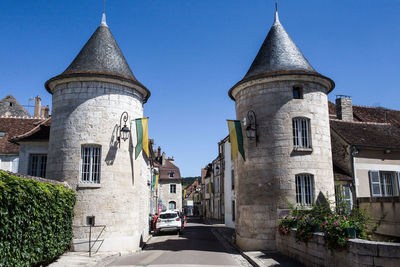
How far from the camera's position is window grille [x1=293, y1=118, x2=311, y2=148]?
12.9m

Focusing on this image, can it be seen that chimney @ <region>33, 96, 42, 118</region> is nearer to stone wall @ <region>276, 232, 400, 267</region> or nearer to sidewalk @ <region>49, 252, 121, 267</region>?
sidewalk @ <region>49, 252, 121, 267</region>

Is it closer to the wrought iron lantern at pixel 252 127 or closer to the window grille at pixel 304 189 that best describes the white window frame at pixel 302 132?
the window grille at pixel 304 189

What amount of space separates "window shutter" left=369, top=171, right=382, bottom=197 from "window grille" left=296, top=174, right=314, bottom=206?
518 cm

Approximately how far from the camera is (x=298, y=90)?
Answer: 1345 centimetres

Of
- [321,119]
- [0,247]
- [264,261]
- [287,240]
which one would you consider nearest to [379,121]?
[321,119]

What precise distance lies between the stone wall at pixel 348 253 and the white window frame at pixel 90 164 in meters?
7.10

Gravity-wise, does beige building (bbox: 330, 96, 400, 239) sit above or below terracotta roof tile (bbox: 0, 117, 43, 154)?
below

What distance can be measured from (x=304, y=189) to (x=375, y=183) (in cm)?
563

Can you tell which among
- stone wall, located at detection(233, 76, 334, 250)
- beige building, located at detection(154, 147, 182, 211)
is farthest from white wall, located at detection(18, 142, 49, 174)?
beige building, located at detection(154, 147, 182, 211)

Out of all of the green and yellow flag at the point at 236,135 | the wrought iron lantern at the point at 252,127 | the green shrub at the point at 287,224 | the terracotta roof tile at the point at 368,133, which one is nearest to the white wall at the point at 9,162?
the green and yellow flag at the point at 236,135

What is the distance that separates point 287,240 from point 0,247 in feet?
26.8

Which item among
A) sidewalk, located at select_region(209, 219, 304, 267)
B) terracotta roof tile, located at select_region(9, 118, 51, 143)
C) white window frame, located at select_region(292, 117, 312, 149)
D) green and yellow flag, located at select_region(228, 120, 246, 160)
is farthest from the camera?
terracotta roof tile, located at select_region(9, 118, 51, 143)

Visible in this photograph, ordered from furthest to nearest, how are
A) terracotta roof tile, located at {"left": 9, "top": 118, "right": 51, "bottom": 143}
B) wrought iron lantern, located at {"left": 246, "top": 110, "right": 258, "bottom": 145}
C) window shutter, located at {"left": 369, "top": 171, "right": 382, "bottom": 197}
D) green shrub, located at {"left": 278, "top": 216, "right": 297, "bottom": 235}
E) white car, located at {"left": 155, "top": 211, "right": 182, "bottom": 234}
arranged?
1. white car, located at {"left": 155, "top": 211, "right": 182, "bottom": 234}
2. window shutter, located at {"left": 369, "top": 171, "right": 382, "bottom": 197}
3. terracotta roof tile, located at {"left": 9, "top": 118, "right": 51, "bottom": 143}
4. wrought iron lantern, located at {"left": 246, "top": 110, "right": 258, "bottom": 145}
5. green shrub, located at {"left": 278, "top": 216, "right": 297, "bottom": 235}

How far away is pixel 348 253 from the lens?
7387 mm
